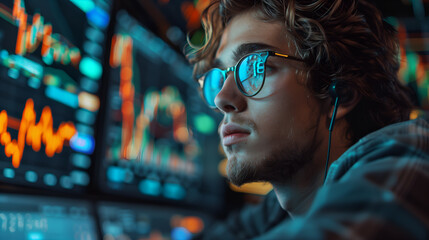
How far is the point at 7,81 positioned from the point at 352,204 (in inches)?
34.5

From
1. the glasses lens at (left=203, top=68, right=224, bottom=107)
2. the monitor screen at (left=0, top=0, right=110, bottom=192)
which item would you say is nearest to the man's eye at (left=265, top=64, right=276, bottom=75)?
the glasses lens at (left=203, top=68, right=224, bottom=107)

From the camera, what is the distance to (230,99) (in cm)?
94

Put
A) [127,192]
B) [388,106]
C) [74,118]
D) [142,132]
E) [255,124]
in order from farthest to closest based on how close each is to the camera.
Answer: [142,132], [127,192], [74,118], [388,106], [255,124]

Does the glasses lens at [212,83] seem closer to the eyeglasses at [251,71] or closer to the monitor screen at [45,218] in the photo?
the eyeglasses at [251,71]

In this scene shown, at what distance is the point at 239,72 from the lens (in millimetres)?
951

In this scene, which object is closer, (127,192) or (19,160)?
(19,160)

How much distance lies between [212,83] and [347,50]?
37 cm

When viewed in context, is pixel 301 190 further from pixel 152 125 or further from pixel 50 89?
pixel 152 125

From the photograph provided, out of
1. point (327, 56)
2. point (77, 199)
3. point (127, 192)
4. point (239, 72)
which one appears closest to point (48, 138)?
point (77, 199)

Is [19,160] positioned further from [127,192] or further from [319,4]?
[319,4]

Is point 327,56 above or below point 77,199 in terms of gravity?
above

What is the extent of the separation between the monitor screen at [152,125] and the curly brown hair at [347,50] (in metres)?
0.60

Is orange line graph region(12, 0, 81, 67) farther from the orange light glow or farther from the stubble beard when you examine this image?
the orange light glow

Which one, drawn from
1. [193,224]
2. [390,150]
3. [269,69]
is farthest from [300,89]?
[193,224]
